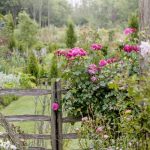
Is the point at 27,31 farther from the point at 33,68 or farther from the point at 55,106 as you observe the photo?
the point at 55,106

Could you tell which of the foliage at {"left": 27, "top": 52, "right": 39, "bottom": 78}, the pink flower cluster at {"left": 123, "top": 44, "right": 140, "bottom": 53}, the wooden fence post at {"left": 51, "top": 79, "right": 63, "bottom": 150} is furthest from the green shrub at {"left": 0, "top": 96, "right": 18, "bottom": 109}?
the pink flower cluster at {"left": 123, "top": 44, "right": 140, "bottom": 53}

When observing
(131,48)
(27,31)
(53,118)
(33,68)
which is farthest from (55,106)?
(27,31)

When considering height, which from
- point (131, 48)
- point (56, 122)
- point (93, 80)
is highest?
point (131, 48)

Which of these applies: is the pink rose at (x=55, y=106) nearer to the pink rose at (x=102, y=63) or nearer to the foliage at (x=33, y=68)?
the pink rose at (x=102, y=63)

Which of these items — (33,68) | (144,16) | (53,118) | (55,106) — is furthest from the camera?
(33,68)

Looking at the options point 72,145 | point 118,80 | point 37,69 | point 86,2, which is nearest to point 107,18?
point 86,2

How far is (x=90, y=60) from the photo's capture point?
17.5ft

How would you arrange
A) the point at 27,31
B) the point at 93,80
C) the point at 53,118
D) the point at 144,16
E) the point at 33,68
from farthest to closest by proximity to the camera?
the point at 27,31
the point at 33,68
the point at 53,118
the point at 93,80
the point at 144,16

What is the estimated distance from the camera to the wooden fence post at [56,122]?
5.34 metres

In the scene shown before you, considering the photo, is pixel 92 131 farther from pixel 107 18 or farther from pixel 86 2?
pixel 86 2

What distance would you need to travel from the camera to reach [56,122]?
17.8 ft

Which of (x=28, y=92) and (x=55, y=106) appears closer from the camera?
(x=55, y=106)

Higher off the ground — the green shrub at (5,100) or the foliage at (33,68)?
the foliage at (33,68)

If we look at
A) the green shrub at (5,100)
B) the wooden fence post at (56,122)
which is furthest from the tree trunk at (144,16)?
the green shrub at (5,100)
